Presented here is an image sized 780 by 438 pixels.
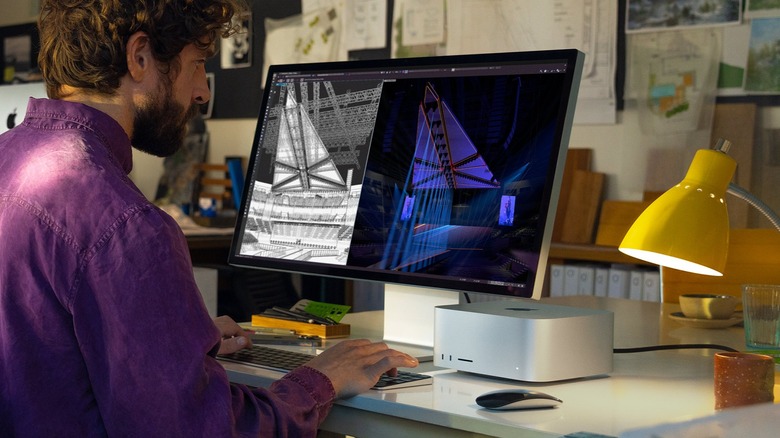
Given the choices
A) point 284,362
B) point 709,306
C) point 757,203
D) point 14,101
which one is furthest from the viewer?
point 14,101

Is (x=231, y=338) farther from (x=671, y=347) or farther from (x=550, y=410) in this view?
(x=671, y=347)

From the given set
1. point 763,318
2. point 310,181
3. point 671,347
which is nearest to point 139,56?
point 310,181

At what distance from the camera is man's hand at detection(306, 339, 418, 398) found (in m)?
1.45

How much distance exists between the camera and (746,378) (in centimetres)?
134

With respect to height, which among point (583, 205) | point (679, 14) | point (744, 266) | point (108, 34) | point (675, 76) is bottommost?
point (744, 266)

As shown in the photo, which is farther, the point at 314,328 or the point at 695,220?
the point at 314,328

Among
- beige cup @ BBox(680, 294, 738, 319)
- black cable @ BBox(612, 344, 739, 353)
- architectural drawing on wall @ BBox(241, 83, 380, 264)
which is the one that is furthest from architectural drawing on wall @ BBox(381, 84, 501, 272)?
beige cup @ BBox(680, 294, 738, 319)

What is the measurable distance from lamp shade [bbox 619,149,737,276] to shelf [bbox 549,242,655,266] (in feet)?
7.46

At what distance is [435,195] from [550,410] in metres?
0.51

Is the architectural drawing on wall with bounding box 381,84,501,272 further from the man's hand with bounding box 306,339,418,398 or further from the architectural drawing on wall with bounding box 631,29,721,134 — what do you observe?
the architectural drawing on wall with bounding box 631,29,721,134

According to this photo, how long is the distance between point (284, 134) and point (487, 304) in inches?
23.1

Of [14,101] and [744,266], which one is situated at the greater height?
[14,101]

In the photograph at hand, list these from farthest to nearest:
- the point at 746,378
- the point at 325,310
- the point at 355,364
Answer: the point at 325,310
the point at 355,364
the point at 746,378

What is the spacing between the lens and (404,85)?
1.85 m
